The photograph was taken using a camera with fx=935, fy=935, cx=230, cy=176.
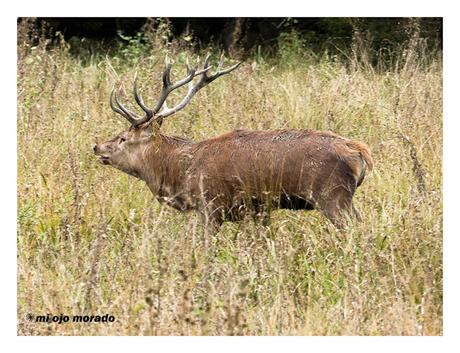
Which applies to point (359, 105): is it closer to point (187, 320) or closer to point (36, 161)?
point (36, 161)

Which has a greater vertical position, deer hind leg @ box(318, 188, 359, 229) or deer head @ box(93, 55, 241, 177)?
deer head @ box(93, 55, 241, 177)

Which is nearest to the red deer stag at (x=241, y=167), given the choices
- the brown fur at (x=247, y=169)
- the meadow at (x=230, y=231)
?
the brown fur at (x=247, y=169)

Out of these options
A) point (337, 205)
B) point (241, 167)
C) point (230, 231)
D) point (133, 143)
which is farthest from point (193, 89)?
point (337, 205)

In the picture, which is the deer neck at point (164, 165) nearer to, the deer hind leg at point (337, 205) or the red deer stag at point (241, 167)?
the red deer stag at point (241, 167)

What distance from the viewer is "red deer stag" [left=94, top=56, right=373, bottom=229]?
6.57 meters

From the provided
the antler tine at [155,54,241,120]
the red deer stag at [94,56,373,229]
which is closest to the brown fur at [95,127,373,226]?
the red deer stag at [94,56,373,229]

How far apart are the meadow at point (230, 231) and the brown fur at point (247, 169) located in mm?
159

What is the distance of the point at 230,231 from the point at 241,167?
0.49 meters

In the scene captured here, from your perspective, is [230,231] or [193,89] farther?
[193,89]

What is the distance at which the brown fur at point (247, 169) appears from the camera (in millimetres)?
6570

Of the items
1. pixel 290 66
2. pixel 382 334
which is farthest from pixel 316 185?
pixel 290 66

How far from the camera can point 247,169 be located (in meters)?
6.84

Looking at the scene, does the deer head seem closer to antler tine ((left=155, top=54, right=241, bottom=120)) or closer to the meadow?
antler tine ((left=155, top=54, right=241, bottom=120))

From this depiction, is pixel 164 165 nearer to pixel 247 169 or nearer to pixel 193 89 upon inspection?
pixel 193 89
